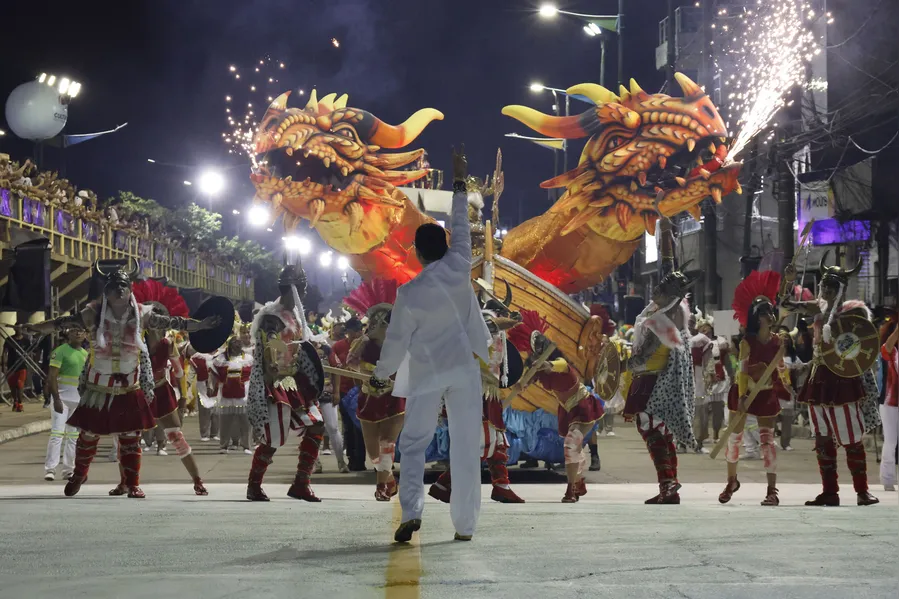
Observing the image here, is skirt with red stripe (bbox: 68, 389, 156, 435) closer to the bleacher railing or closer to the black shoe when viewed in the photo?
the black shoe

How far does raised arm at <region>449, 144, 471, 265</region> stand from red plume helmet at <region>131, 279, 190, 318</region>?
4803mm

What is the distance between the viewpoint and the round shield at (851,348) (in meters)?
10.5

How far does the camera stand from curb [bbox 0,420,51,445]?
65.5 ft

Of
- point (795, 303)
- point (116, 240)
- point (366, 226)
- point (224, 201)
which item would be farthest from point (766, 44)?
point (224, 201)

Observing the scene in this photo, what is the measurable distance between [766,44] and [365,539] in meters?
19.2

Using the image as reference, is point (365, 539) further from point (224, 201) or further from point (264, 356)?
point (224, 201)

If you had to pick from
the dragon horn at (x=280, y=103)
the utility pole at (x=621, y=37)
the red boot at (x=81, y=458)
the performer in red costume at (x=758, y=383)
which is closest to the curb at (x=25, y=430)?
the dragon horn at (x=280, y=103)

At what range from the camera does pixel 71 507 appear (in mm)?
8797

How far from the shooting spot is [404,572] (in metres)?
5.76

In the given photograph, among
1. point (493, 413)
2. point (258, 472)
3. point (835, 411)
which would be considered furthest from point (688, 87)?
point (258, 472)

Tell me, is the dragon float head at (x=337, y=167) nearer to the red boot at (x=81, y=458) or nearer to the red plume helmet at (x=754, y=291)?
the red plume helmet at (x=754, y=291)

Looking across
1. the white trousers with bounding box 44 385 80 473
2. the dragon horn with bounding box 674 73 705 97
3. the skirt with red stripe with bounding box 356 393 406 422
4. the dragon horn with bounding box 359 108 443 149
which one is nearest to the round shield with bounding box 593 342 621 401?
the skirt with red stripe with bounding box 356 393 406 422

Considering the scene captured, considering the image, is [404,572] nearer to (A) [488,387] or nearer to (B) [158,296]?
(A) [488,387]

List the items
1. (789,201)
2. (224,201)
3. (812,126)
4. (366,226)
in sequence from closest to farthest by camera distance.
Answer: (366,226)
(789,201)
(812,126)
(224,201)
